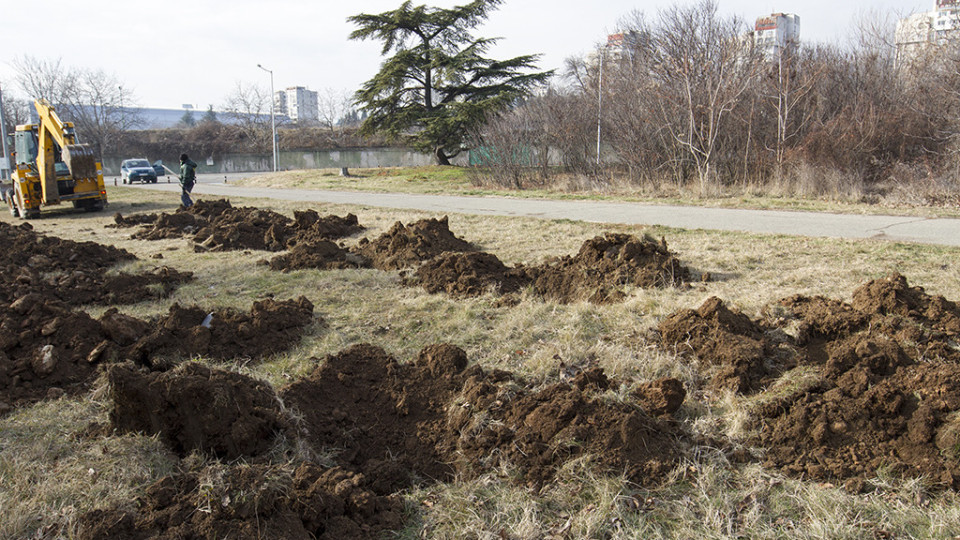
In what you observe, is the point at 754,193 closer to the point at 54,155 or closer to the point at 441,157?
the point at 54,155

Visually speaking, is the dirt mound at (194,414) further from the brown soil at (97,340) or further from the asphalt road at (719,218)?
A: the asphalt road at (719,218)

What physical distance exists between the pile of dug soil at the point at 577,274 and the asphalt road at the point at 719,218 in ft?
15.4

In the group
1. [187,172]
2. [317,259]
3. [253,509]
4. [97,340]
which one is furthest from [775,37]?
[253,509]

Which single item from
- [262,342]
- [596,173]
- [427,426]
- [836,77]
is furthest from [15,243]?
[836,77]

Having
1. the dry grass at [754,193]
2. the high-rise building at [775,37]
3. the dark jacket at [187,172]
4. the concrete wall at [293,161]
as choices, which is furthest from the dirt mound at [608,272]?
the concrete wall at [293,161]

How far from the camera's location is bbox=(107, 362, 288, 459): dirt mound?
3.49 meters

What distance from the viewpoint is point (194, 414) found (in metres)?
3.53

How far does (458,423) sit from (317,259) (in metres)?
5.50

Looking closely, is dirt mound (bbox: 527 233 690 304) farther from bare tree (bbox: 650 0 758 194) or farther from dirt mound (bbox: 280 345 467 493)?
bare tree (bbox: 650 0 758 194)

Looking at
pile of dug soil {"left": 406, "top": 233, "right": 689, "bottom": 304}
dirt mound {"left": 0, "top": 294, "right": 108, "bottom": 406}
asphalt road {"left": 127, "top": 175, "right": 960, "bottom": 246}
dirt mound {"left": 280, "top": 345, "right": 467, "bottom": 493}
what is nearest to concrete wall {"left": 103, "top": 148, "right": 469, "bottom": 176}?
asphalt road {"left": 127, "top": 175, "right": 960, "bottom": 246}

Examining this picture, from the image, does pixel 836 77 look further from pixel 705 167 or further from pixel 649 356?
pixel 649 356

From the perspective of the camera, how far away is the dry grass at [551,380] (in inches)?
114

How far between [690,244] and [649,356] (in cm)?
534

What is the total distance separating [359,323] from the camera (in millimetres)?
6031
